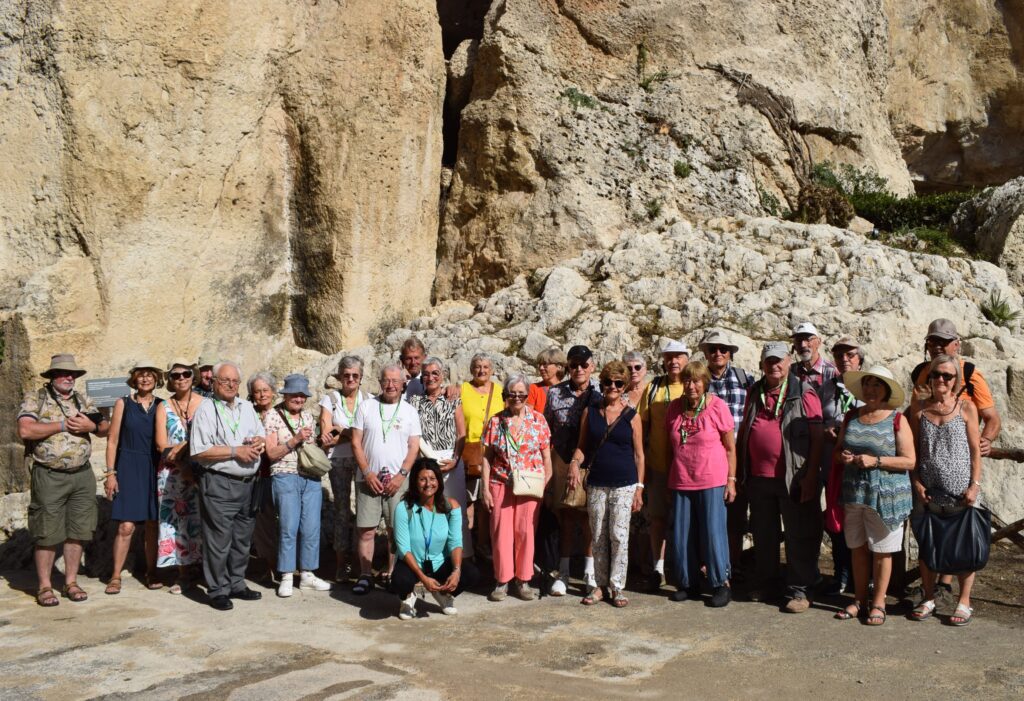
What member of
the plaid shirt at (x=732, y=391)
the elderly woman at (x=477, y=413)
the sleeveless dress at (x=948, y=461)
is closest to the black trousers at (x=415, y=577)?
the elderly woman at (x=477, y=413)

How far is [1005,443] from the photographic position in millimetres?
8039

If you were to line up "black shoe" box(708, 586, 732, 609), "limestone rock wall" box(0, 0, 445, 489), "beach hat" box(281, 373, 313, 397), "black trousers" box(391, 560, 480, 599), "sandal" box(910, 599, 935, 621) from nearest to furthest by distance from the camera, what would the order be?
1. "sandal" box(910, 599, 935, 621)
2. "black trousers" box(391, 560, 480, 599)
3. "black shoe" box(708, 586, 732, 609)
4. "beach hat" box(281, 373, 313, 397)
5. "limestone rock wall" box(0, 0, 445, 489)

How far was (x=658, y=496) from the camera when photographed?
650 cm

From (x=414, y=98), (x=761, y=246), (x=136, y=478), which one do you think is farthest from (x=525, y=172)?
(x=136, y=478)

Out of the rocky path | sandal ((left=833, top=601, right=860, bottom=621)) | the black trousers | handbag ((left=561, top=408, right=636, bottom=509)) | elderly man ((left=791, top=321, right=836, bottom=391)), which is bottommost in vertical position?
the rocky path

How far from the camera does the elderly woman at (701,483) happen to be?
19.9 feet

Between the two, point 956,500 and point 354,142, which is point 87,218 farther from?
point 956,500

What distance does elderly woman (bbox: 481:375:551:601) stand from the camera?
20.4 feet

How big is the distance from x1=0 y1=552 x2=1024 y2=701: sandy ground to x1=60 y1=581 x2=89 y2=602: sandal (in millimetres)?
92

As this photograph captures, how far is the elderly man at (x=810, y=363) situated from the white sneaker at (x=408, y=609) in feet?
9.36

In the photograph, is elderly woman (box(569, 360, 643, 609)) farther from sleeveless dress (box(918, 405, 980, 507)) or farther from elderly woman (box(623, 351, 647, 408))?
sleeveless dress (box(918, 405, 980, 507))

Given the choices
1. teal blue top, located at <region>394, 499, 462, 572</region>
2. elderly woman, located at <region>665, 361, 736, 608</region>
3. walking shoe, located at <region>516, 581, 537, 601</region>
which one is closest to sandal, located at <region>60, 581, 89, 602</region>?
teal blue top, located at <region>394, 499, 462, 572</region>

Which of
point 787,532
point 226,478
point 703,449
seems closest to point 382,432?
point 226,478

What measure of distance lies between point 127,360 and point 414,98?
446cm
